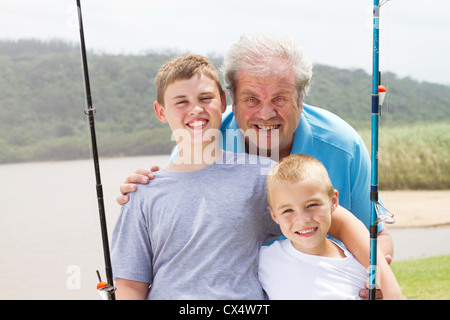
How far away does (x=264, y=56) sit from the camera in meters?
2.06

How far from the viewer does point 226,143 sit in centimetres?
224

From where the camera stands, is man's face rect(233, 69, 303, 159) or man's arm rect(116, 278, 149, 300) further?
man's face rect(233, 69, 303, 159)

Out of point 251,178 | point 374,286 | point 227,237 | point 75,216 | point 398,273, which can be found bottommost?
point 75,216

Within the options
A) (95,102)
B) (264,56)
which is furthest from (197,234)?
(95,102)

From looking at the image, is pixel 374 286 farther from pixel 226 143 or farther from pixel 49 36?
pixel 49 36

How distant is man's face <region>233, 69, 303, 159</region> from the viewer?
6.81 feet

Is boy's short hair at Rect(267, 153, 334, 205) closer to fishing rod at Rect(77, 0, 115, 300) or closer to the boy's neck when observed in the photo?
the boy's neck

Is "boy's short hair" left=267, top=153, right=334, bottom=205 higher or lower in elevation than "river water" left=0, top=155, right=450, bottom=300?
higher

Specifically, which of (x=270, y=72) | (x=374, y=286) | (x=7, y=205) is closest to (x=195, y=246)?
(x=374, y=286)

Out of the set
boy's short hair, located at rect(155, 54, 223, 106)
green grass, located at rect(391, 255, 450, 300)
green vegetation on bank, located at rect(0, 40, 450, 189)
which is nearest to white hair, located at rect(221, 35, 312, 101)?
boy's short hair, located at rect(155, 54, 223, 106)

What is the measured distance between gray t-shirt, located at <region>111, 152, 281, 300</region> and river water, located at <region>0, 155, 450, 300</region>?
600cm

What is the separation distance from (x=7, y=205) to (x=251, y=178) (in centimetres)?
1361

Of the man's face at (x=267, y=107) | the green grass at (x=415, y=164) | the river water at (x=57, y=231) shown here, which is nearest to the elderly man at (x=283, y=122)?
the man's face at (x=267, y=107)

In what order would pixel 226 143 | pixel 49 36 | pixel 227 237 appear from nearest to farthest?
pixel 227 237
pixel 226 143
pixel 49 36
